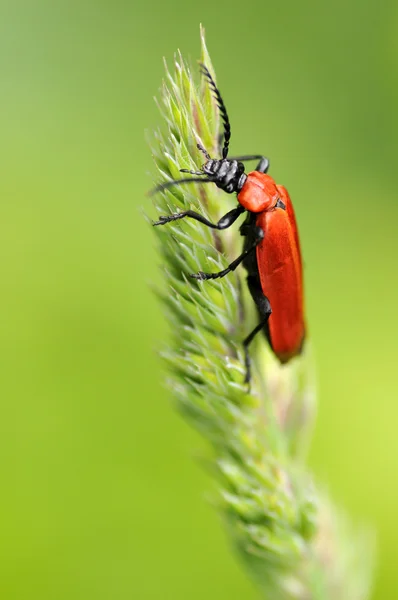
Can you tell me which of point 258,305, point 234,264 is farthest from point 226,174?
point 258,305

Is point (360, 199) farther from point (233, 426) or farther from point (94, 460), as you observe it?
point (233, 426)

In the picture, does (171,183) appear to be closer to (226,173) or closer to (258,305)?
(226,173)

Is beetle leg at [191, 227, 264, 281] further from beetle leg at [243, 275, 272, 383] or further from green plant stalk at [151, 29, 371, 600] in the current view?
beetle leg at [243, 275, 272, 383]

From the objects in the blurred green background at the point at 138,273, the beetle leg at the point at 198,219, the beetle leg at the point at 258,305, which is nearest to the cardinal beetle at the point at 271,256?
the beetle leg at the point at 258,305

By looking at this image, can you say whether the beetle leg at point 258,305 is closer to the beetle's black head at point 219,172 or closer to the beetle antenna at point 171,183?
the beetle's black head at point 219,172

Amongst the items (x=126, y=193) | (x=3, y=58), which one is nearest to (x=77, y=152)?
(x=126, y=193)

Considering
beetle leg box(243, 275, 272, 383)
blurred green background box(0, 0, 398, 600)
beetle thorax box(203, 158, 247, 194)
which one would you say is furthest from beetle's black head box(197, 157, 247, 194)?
blurred green background box(0, 0, 398, 600)
